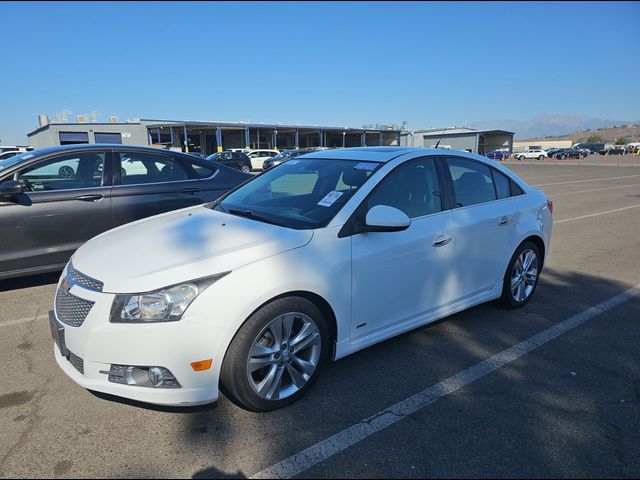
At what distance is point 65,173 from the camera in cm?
511

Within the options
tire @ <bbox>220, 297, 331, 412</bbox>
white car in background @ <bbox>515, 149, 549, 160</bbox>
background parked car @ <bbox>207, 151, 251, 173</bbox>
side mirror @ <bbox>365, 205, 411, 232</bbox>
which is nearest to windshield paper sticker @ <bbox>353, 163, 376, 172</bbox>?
side mirror @ <bbox>365, 205, 411, 232</bbox>

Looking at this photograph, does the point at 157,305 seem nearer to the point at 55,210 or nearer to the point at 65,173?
the point at 55,210

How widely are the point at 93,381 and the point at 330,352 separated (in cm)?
144

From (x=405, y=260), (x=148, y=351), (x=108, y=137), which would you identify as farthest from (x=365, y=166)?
(x=108, y=137)

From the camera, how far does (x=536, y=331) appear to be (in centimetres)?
406

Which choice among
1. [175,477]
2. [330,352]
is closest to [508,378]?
[330,352]

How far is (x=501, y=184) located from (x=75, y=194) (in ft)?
14.7

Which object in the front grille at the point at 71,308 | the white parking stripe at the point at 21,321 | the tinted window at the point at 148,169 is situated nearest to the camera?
the front grille at the point at 71,308

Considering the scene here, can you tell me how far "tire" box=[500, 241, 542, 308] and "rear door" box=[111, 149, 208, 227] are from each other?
376 centimetres

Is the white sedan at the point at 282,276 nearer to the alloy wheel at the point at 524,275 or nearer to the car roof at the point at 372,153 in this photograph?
the car roof at the point at 372,153

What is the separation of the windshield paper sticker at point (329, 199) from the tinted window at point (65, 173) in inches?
126

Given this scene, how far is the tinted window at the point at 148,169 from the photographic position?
545 cm

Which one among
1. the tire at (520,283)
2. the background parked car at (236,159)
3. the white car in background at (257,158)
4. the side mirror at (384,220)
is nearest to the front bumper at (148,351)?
the side mirror at (384,220)

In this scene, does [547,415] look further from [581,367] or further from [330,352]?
[330,352]
